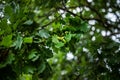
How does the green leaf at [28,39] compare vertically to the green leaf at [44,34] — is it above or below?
below

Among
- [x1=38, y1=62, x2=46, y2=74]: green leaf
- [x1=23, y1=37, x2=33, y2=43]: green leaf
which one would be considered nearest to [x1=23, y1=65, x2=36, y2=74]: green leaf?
[x1=38, y1=62, x2=46, y2=74]: green leaf

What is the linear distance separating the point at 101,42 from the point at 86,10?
1508mm

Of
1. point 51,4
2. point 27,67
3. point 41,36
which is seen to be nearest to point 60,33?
point 41,36

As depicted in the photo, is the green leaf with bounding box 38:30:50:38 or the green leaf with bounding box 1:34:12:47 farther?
the green leaf with bounding box 38:30:50:38

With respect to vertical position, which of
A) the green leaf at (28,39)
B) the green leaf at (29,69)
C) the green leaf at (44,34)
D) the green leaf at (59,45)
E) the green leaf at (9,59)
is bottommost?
the green leaf at (29,69)

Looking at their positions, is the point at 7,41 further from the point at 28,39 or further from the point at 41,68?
the point at 41,68

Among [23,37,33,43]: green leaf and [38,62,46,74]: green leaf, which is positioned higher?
[23,37,33,43]: green leaf

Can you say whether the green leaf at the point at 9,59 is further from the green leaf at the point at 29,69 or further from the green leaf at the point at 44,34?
the green leaf at the point at 44,34

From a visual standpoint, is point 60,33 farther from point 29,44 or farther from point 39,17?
point 39,17

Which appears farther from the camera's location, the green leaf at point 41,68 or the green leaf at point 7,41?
the green leaf at point 41,68

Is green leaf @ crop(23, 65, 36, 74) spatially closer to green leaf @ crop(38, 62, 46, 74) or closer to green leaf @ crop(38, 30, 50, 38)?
green leaf @ crop(38, 62, 46, 74)

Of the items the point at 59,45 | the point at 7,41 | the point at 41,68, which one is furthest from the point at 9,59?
the point at 59,45

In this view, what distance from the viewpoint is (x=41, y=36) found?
2.70m

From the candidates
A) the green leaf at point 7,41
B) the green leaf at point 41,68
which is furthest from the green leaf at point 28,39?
the green leaf at point 41,68
